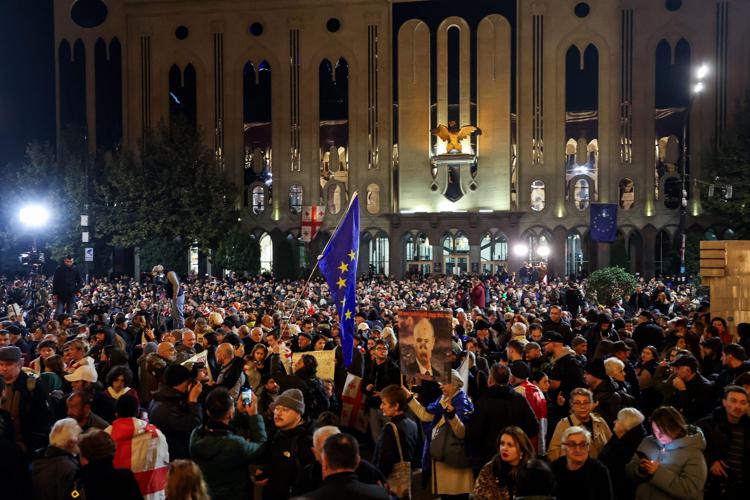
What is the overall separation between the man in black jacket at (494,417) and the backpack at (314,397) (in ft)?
6.41

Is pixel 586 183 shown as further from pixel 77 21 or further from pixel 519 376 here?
pixel 519 376

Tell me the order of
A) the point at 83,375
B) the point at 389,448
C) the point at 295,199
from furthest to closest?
the point at 295,199 → the point at 83,375 → the point at 389,448

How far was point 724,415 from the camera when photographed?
227 inches

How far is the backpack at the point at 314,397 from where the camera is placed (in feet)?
23.9

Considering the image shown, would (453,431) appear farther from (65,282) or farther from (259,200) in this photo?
(259,200)

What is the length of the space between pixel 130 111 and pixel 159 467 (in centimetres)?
4135

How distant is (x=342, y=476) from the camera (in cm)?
403

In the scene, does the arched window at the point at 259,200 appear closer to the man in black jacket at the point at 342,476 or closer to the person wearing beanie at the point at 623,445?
the person wearing beanie at the point at 623,445

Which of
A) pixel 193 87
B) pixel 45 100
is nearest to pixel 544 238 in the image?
pixel 193 87

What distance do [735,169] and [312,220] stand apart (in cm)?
2252

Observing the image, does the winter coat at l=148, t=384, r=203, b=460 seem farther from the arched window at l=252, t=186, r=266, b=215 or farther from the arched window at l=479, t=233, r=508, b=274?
the arched window at l=252, t=186, r=266, b=215

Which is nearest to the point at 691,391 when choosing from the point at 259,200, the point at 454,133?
the point at 454,133

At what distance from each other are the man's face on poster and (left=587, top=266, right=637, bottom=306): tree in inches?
653

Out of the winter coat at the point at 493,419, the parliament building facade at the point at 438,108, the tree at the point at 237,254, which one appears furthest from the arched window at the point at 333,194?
the winter coat at the point at 493,419
